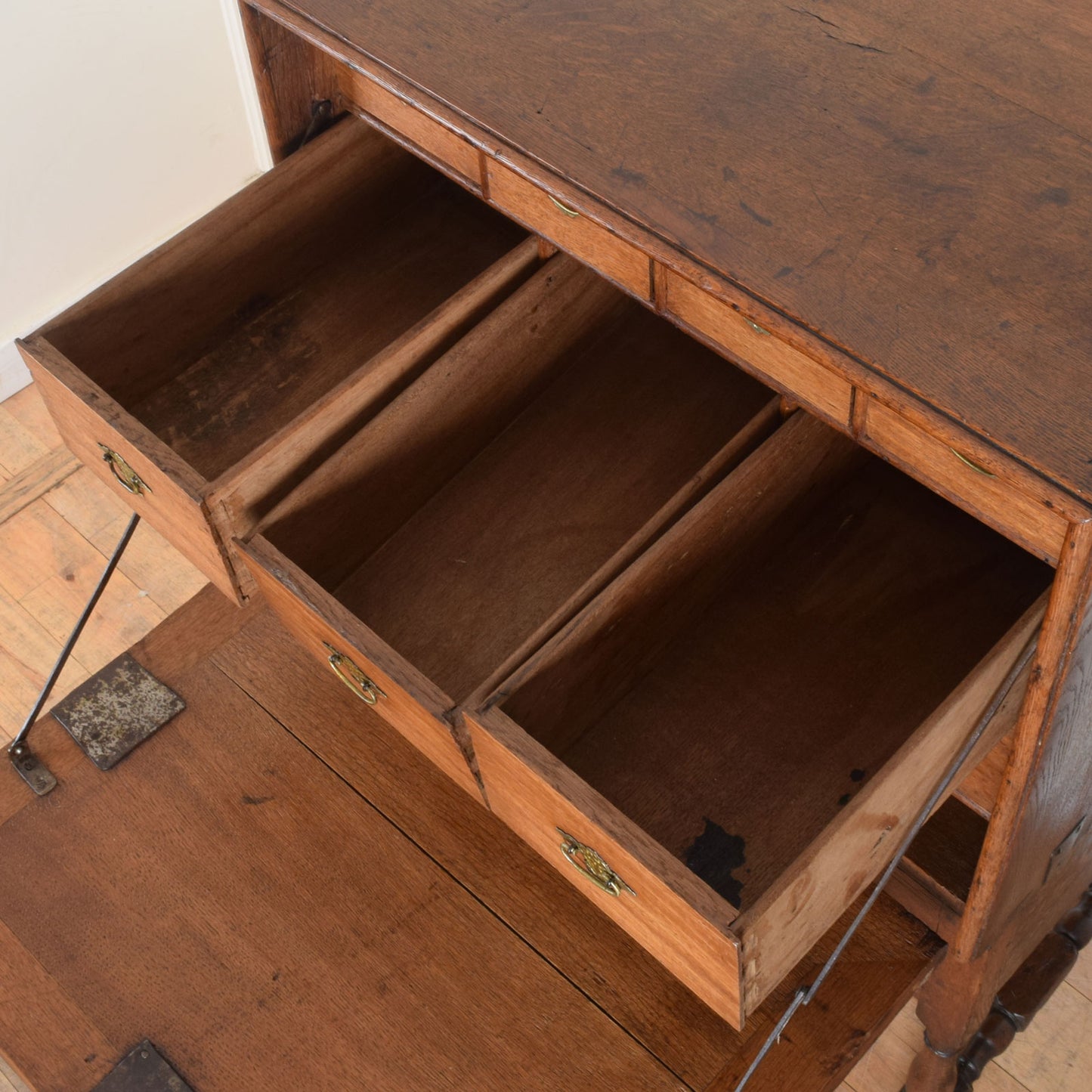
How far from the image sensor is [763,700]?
112 centimetres

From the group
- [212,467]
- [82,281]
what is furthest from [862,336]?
[82,281]

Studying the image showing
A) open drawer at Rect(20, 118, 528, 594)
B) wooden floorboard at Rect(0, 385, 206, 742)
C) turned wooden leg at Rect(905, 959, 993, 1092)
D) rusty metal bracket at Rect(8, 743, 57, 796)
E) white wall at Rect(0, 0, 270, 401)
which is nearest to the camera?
open drawer at Rect(20, 118, 528, 594)

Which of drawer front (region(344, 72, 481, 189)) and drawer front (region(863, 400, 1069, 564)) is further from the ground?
drawer front (region(344, 72, 481, 189))

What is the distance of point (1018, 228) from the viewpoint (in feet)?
2.76

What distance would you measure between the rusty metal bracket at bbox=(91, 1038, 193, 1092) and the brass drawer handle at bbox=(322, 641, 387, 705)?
0.37 m

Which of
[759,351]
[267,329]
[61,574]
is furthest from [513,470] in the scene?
[61,574]

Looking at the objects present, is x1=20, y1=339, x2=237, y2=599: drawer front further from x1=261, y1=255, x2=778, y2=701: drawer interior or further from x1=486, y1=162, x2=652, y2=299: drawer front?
x1=486, y1=162, x2=652, y2=299: drawer front

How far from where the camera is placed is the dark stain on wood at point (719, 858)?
1031 mm

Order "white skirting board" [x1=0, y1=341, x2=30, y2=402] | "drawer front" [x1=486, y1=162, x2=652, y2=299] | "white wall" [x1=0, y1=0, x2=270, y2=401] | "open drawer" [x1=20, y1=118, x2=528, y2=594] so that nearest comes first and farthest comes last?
1. "drawer front" [x1=486, y1=162, x2=652, y2=299]
2. "open drawer" [x1=20, y1=118, x2=528, y2=594]
3. "white wall" [x1=0, y1=0, x2=270, y2=401]
4. "white skirting board" [x1=0, y1=341, x2=30, y2=402]

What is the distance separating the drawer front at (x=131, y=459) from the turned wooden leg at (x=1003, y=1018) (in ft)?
2.63

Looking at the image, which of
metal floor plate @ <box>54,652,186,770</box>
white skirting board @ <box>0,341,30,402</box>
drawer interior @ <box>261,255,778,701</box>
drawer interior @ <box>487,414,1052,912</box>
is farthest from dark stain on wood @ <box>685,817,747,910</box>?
white skirting board @ <box>0,341,30,402</box>

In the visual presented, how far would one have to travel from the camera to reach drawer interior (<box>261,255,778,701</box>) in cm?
116

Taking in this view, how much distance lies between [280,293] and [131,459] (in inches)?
13.0

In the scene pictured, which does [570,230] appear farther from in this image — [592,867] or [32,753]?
[32,753]
